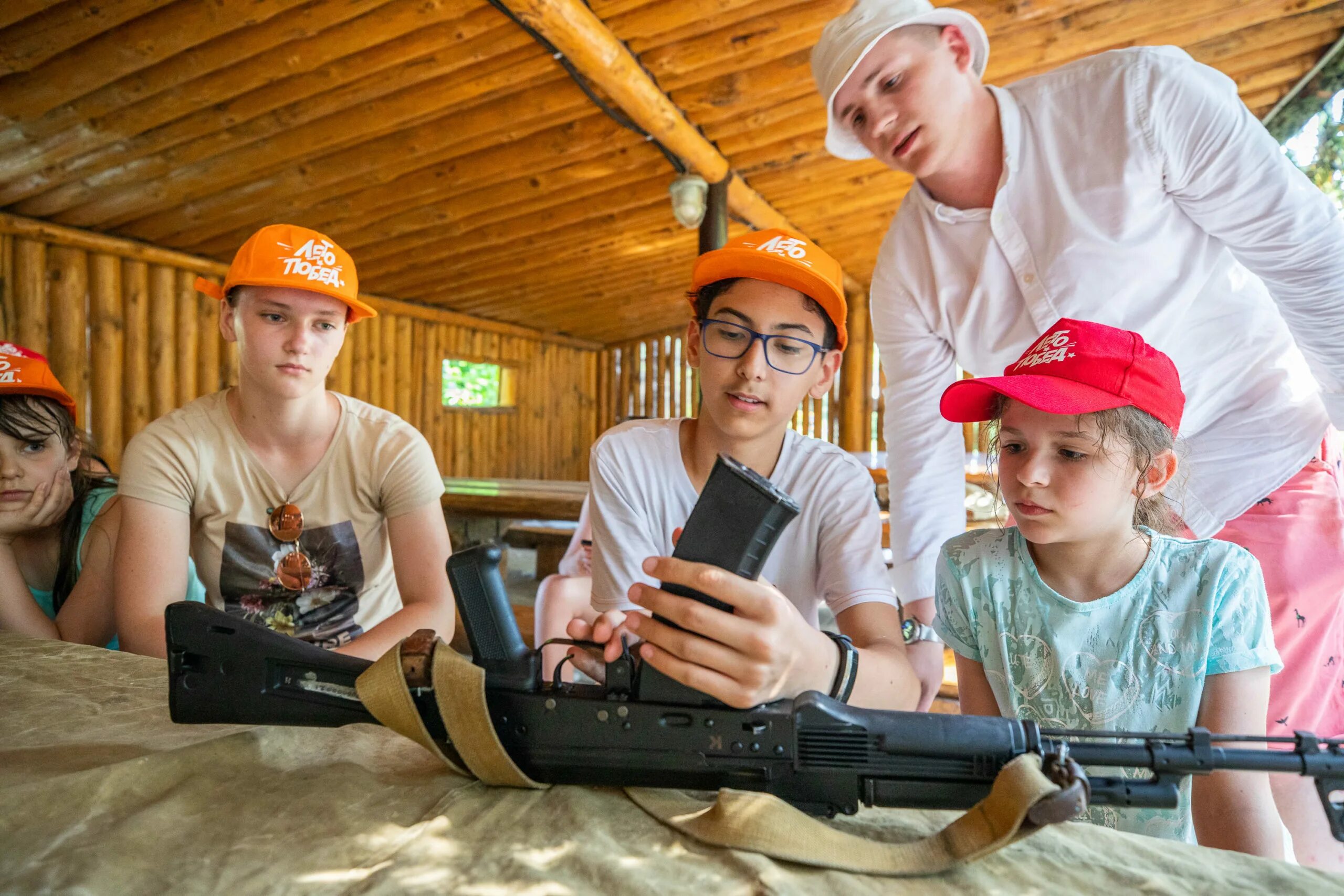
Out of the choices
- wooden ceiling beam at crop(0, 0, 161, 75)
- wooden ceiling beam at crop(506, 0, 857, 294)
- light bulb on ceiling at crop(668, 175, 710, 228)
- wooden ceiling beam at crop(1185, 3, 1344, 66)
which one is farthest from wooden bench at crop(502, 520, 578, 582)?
wooden ceiling beam at crop(1185, 3, 1344, 66)

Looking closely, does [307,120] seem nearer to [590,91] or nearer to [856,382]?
[590,91]

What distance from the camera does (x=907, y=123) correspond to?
1.85 m

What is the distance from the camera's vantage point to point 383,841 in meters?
0.89

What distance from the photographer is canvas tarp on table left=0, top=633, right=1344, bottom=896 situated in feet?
2.65

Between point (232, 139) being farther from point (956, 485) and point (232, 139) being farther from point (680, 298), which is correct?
point (680, 298)

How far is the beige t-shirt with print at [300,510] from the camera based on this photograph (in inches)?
82.8

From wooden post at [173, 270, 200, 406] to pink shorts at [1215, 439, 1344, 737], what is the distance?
799 cm

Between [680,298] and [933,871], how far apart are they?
1135 cm

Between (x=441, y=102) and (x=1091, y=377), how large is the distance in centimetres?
508

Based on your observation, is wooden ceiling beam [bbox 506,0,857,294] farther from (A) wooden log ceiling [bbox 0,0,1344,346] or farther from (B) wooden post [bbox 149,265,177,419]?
(B) wooden post [bbox 149,265,177,419]

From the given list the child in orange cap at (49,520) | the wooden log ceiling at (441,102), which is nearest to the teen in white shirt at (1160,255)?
the child in orange cap at (49,520)

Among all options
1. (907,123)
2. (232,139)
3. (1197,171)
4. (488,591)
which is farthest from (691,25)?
(488,591)

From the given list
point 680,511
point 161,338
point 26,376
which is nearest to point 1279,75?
point 680,511

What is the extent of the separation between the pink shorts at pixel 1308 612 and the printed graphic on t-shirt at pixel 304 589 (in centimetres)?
212
